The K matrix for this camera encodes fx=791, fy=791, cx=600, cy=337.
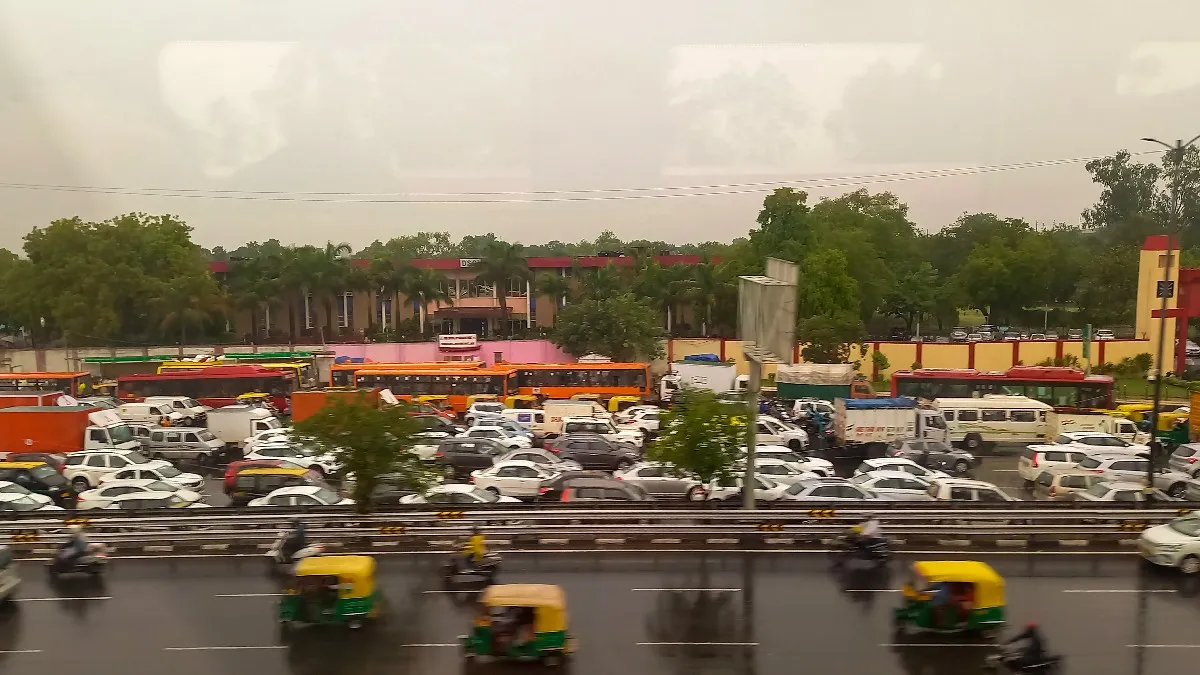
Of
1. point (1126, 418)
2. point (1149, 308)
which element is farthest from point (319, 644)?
point (1149, 308)

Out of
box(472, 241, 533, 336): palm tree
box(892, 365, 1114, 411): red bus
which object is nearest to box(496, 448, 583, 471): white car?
box(892, 365, 1114, 411): red bus

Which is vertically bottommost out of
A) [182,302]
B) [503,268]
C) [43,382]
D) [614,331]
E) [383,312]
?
[43,382]

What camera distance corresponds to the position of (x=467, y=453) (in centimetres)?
1669

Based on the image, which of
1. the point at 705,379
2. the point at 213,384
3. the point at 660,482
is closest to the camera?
the point at 660,482

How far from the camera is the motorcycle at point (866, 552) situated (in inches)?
401

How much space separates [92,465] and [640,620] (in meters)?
12.4

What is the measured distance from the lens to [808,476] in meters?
14.4

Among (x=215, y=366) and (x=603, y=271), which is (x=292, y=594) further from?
(x=603, y=271)

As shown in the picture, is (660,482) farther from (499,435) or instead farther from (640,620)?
(499,435)

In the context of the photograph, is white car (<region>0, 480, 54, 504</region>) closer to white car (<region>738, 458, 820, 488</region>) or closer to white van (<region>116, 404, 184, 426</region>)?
white van (<region>116, 404, 184, 426</region>)

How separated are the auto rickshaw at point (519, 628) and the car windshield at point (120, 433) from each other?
1430cm

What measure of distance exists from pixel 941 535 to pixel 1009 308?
39.0m

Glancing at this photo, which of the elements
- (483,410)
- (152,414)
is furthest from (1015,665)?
(152,414)

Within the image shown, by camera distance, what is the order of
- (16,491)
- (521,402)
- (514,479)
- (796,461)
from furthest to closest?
(521,402) → (796,461) → (514,479) → (16,491)
